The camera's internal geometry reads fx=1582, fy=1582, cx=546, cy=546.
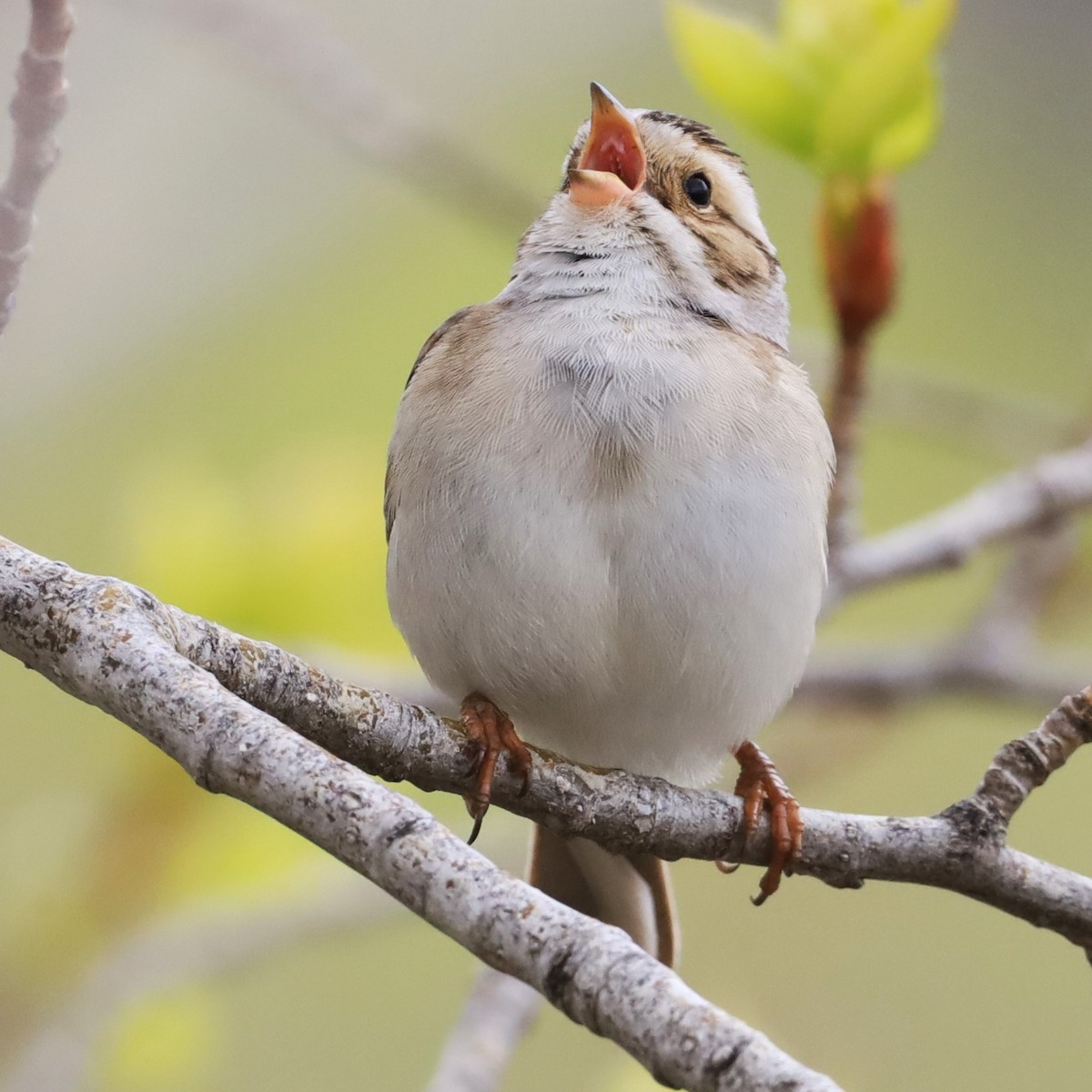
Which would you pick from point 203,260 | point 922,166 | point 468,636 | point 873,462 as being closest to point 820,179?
point 468,636

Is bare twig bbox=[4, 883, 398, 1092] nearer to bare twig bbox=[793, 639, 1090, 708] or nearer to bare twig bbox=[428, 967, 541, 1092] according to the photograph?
bare twig bbox=[428, 967, 541, 1092]

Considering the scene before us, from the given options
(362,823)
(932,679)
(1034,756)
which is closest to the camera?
(362,823)

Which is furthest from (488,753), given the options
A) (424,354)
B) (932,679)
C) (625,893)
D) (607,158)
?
(932,679)

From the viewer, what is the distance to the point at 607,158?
311cm

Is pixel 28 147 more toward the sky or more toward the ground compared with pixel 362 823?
more toward the sky

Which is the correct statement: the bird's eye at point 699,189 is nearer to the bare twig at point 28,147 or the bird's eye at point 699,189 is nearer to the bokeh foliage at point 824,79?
the bokeh foliage at point 824,79

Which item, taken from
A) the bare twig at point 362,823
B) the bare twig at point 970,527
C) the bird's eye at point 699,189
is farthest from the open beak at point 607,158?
the bare twig at point 362,823

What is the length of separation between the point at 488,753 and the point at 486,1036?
90 cm

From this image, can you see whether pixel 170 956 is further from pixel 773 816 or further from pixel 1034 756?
pixel 1034 756

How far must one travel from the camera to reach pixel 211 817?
342cm

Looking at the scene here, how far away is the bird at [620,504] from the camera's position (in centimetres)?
262

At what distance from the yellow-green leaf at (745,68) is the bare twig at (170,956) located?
5.93 ft

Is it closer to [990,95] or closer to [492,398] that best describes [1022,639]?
[492,398]

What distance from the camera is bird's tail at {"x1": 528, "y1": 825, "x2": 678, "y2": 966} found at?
120 inches
